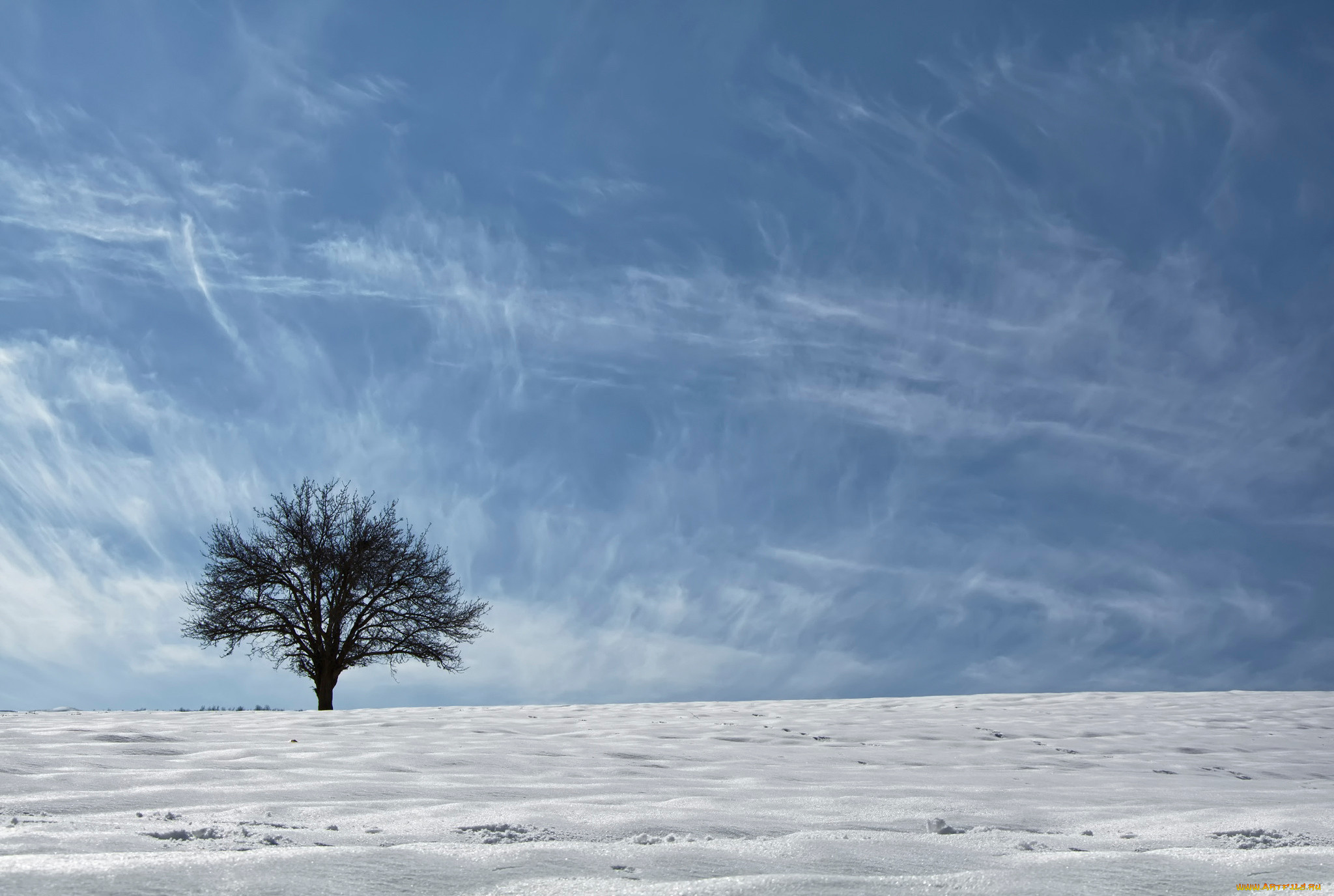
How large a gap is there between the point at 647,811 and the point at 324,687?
23643mm

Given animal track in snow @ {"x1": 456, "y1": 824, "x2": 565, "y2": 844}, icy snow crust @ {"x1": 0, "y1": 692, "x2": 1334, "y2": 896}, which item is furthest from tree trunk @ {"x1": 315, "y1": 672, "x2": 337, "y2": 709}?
animal track in snow @ {"x1": 456, "y1": 824, "x2": 565, "y2": 844}

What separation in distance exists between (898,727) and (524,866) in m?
6.56

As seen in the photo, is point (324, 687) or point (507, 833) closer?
point (507, 833)

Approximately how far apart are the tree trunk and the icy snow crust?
17790 mm

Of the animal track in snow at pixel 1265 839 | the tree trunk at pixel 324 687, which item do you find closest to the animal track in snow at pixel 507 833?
the animal track in snow at pixel 1265 839

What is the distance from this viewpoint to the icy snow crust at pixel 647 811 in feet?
6.61

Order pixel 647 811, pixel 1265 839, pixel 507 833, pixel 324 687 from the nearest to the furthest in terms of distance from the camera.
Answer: pixel 507 833 < pixel 1265 839 < pixel 647 811 < pixel 324 687

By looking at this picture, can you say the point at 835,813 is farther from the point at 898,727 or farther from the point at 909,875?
the point at 898,727

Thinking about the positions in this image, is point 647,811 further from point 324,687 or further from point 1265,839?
point 324,687

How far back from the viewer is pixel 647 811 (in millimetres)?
3094

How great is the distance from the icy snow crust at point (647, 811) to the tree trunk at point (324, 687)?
17.8m

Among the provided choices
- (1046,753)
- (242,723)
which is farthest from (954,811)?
(242,723)

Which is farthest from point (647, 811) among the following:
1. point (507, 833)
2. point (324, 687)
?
point (324, 687)

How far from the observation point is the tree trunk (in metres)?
24.2
